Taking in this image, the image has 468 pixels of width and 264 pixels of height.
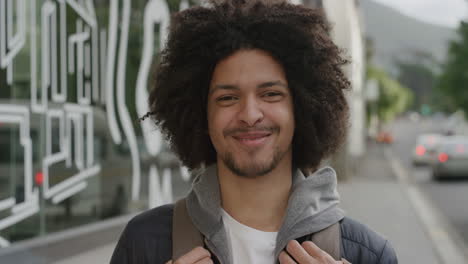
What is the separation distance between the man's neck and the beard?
0.12 ft

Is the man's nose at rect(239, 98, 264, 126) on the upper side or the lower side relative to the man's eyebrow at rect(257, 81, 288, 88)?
lower

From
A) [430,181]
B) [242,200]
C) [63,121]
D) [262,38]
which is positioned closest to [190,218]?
[242,200]

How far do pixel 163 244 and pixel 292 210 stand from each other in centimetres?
37

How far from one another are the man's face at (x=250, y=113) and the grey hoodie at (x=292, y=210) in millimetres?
105

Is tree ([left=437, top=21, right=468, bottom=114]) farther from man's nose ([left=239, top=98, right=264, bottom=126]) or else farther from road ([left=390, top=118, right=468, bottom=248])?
man's nose ([left=239, top=98, right=264, bottom=126])

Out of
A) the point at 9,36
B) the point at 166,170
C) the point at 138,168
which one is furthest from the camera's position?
the point at 166,170

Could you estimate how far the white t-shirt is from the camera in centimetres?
198

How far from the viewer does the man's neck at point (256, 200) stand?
206cm

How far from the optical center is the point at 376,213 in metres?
11.9

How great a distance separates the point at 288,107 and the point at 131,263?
0.63 metres

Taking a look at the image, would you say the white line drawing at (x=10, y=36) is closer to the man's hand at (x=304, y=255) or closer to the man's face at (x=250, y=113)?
the man's face at (x=250, y=113)

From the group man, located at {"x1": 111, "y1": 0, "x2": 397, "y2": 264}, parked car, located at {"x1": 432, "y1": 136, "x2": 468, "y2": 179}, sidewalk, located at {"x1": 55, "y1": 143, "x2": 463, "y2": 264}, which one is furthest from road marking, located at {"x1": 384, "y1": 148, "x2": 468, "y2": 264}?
man, located at {"x1": 111, "y1": 0, "x2": 397, "y2": 264}

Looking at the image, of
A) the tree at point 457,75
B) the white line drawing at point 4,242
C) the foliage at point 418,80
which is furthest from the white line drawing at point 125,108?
the foliage at point 418,80

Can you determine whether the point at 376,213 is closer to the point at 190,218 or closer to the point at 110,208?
the point at 110,208
